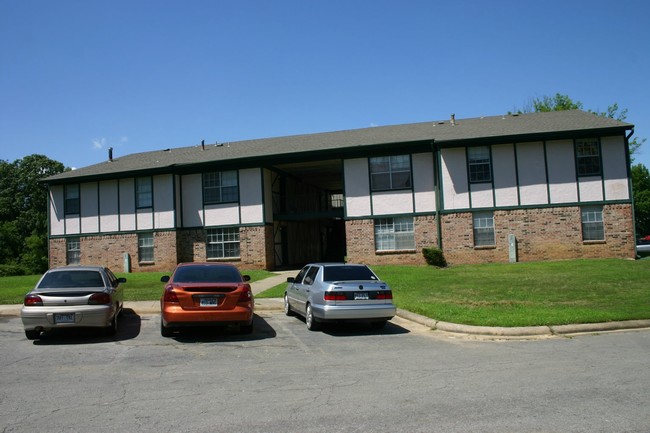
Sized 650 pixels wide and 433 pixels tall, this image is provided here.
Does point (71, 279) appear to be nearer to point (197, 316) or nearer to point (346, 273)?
point (197, 316)

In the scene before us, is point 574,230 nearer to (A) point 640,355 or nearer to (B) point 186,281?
(A) point 640,355

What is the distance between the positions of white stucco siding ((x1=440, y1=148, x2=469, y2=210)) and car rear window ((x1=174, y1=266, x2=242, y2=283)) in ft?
52.3

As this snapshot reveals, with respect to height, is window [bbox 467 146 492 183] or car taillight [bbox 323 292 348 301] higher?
window [bbox 467 146 492 183]

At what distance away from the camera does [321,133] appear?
32688 millimetres

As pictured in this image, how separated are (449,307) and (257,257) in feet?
53.1

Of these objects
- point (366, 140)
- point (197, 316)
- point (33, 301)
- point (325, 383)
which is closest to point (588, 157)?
point (366, 140)

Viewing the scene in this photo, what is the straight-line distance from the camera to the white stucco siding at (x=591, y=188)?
24125 millimetres

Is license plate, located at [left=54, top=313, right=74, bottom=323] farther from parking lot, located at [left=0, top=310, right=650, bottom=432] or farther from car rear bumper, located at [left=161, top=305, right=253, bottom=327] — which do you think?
car rear bumper, located at [left=161, top=305, right=253, bottom=327]

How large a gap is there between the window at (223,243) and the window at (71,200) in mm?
8482

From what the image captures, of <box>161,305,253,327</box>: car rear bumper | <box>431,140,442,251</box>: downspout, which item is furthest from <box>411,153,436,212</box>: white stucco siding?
<box>161,305,253,327</box>: car rear bumper

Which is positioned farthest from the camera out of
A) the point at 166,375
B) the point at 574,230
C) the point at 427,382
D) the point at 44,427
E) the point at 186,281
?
the point at 574,230

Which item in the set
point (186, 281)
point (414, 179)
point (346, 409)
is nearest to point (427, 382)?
point (346, 409)

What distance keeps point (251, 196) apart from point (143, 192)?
6288 mm

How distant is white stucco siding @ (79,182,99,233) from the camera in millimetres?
29703
